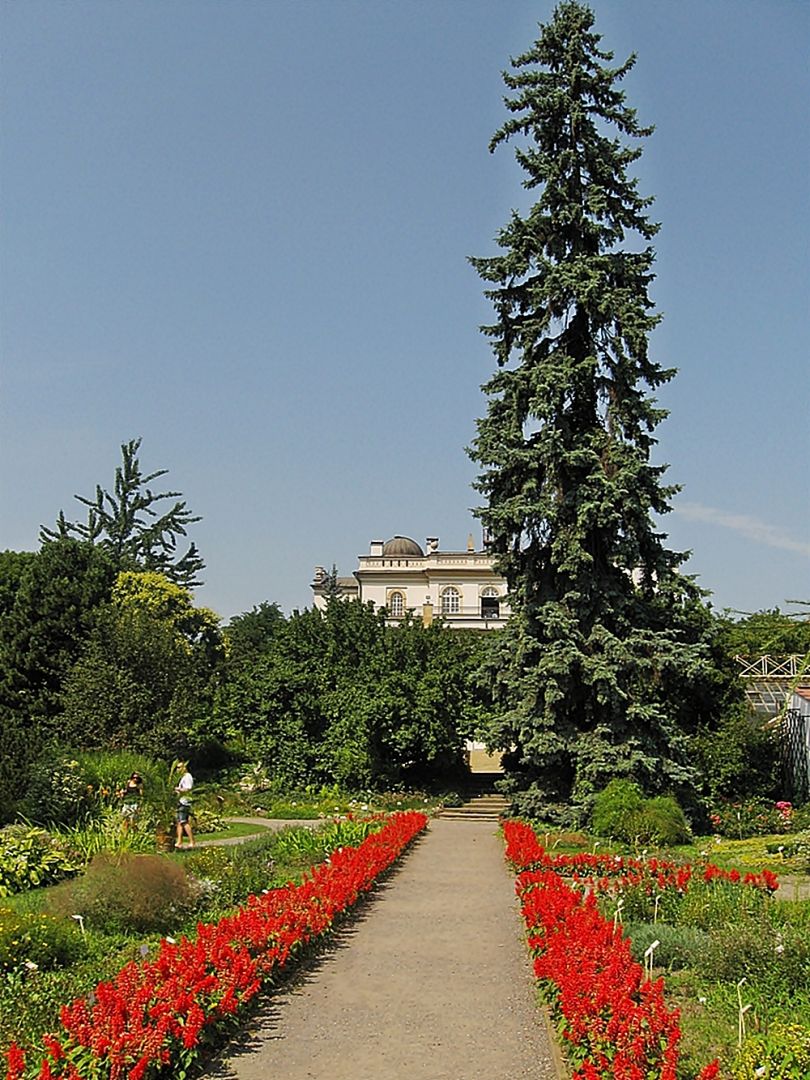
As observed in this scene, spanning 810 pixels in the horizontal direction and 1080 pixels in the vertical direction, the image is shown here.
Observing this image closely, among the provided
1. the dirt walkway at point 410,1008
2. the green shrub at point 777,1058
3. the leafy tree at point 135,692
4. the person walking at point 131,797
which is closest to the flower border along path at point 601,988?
the green shrub at point 777,1058

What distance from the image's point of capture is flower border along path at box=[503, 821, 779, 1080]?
5461 millimetres

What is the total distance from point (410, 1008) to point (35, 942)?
120 inches

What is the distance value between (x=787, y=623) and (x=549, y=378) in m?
17.5

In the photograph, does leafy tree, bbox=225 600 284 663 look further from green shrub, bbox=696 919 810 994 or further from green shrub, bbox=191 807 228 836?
green shrub, bbox=696 919 810 994

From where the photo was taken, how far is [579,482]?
22.5 m

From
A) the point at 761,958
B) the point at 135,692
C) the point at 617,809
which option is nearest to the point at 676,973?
the point at 761,958

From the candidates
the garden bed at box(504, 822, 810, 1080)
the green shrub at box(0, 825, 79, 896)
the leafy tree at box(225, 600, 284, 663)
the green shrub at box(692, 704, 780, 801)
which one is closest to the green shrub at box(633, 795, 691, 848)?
the green shrub at box(692, 704, 780, 801)

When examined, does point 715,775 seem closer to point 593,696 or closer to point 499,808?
point 593,696

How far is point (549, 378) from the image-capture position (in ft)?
71.0

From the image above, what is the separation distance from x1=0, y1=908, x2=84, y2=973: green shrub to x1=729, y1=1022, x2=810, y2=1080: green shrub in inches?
204

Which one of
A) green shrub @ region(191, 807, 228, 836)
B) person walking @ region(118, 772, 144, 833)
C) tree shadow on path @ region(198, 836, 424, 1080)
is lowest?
tree shadow on path @ region(198, 836, 424, 1080)

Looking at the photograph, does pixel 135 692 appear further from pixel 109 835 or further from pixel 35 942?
pixel 35 942

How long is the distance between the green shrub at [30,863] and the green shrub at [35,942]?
157 inches

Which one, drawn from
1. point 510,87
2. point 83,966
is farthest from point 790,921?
point 510,87
